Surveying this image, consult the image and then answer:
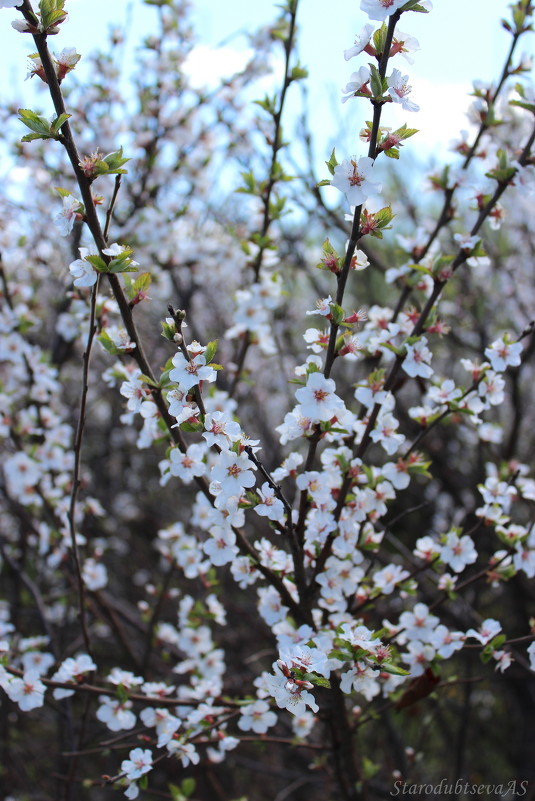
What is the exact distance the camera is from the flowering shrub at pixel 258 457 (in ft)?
5.39

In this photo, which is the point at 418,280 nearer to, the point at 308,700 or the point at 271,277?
the point at 271,277

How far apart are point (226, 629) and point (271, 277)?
320 centimetres

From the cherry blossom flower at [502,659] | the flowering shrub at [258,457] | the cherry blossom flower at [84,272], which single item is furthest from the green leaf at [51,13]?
the cherry blossom flower at [502,659]

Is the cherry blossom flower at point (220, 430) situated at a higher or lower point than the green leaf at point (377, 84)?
lower

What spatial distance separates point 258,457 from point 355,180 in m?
1.57

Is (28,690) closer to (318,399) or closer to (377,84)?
(318,399)

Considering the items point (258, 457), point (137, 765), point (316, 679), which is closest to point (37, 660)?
point (137, 765)

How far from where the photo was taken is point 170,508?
6133 mm

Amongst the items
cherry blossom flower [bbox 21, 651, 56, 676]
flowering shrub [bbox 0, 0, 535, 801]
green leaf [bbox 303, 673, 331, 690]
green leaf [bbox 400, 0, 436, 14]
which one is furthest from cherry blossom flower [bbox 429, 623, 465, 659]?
green leaf [bbox 400, 0, 436, 14]

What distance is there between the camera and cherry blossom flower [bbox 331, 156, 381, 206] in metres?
1.52

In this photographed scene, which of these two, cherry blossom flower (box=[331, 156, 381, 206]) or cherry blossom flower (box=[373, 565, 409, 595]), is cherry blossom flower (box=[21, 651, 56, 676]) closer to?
cherry blossom flower (box=[373, 565, 409, 595])

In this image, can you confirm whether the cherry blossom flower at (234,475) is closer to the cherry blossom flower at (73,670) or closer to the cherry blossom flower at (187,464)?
the cherry blossom flower at (187,464)

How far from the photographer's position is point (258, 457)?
2867mm

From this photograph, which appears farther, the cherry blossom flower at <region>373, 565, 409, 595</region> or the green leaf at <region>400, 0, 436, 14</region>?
the cherry blossom flower at <region>373, 565, 409, 595</region>
